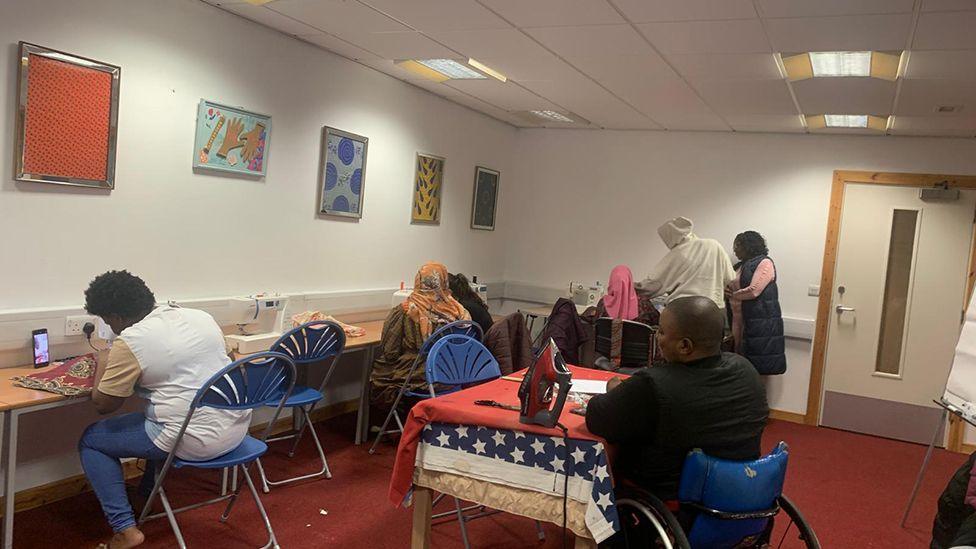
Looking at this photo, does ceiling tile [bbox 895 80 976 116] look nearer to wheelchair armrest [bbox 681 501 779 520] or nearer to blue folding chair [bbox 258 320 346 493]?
wheelchair armrest [bbox 681 501 779 520]

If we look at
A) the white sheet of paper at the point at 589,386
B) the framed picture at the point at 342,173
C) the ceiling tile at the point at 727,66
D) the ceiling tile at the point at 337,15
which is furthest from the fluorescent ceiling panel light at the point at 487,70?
the white sheet of paper at the point at 589,386

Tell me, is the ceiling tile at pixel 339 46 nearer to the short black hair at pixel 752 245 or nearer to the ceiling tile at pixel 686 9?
the ceiling tile at pixel 686 9

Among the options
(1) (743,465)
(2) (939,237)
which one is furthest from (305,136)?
(2) (939,237)

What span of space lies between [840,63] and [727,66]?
1.90 feet

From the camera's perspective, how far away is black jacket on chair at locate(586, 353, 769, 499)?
6.98 ft

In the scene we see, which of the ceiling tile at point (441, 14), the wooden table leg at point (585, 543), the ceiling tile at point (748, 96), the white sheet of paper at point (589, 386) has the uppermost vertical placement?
the ceiling tile at point (748, 96)

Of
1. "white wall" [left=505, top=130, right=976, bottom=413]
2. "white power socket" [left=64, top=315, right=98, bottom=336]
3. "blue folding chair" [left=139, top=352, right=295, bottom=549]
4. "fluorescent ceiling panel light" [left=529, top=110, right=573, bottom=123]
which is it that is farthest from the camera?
"fluorescent ceiling panel light" [left=529, top=110, right=573, bottom=123]

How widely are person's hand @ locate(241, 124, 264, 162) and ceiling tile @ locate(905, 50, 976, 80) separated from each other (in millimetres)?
3473

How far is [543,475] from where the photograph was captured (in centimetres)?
232

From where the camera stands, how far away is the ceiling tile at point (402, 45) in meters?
4.06

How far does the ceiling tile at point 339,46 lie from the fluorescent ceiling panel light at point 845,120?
11.0 ft

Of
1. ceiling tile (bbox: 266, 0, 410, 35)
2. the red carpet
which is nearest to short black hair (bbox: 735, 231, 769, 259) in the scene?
the red carpet

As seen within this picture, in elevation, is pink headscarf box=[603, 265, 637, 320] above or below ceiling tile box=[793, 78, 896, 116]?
below

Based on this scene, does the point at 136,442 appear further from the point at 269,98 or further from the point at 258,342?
the point at 269,98
